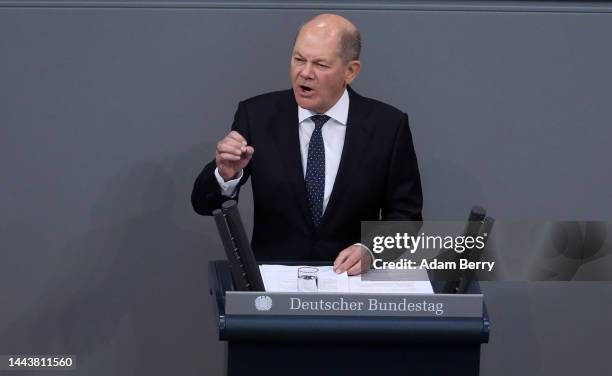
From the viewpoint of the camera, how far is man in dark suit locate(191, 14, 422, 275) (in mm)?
4324

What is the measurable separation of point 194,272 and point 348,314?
1701mm

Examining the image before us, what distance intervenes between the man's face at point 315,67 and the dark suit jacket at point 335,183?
17 centimetres

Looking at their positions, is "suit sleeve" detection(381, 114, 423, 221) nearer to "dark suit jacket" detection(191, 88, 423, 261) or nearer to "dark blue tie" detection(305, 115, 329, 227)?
"dark suit jacket" detection(191, 88, 423, 261)

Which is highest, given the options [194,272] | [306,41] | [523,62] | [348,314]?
[523,62]

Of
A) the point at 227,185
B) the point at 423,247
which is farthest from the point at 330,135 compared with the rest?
the point at 423,247

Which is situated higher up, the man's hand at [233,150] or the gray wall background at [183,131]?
the gray wall background at [183,131]

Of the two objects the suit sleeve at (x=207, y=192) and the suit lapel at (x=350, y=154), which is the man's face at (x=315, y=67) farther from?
the suit sleeve at (x=207, y=192)

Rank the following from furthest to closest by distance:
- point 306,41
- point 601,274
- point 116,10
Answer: point 601,274
point 116,10
point 306,41

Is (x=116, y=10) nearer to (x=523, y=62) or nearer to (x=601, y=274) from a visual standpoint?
(x=523, y=62)

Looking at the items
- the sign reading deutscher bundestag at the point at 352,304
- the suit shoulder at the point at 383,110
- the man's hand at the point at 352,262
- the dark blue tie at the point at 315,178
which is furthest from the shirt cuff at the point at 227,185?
the sign reading deutscher bundestag at the point at 352,304

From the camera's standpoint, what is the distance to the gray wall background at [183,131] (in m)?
5.02

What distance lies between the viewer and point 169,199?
5164 millimetres

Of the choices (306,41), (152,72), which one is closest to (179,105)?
(152,72)

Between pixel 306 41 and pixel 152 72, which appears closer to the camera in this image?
pixel 306 41
